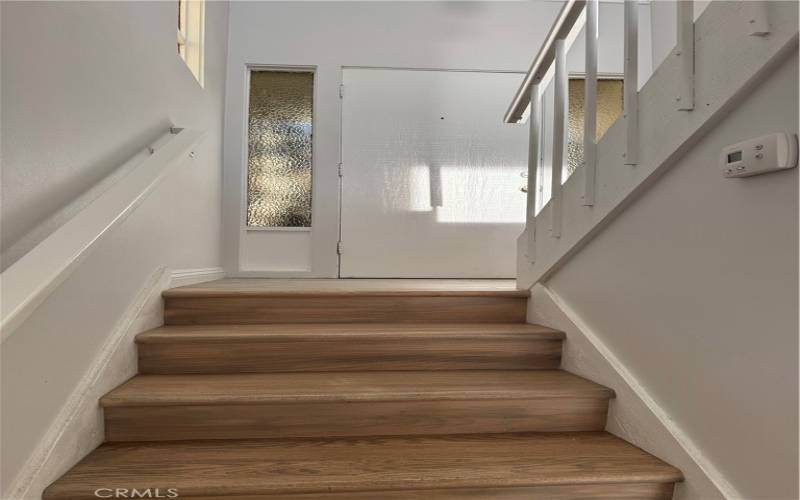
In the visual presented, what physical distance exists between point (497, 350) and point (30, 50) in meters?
1.60

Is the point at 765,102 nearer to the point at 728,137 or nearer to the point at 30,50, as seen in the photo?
the point at 728,137

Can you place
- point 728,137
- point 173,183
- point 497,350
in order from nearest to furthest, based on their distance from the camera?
point 728,137 → point 497,350 → point 173,183

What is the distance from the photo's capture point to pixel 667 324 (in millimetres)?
1306

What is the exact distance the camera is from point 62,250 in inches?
39.1

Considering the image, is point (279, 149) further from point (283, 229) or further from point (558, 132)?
point (558, 132)

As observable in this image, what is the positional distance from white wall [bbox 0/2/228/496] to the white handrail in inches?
5.0

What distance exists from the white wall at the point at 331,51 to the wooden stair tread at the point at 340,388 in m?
2.02

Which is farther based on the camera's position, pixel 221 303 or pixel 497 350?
pixel 221 303

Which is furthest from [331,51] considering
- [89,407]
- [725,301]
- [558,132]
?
[725,301]

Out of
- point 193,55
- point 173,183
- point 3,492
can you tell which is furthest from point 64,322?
point 193,55

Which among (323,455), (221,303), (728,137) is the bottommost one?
(323,455)

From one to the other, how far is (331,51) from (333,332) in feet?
8.58

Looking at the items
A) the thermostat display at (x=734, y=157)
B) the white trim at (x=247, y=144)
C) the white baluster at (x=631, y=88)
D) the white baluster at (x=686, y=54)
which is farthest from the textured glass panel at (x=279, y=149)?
the thermostat display at (x=734, y=157)

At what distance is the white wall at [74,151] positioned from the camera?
41.6 inches
